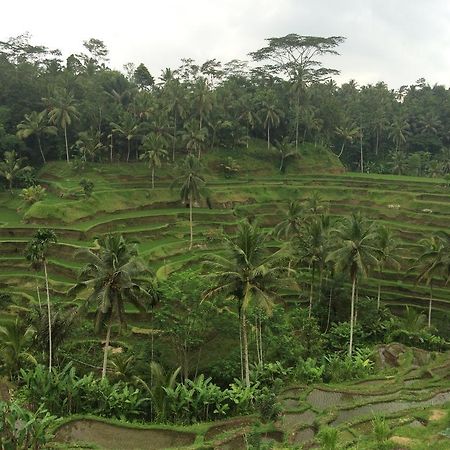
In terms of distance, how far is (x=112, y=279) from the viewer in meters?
23.8

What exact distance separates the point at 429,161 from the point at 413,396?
221ft

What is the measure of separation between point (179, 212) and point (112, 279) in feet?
93.4

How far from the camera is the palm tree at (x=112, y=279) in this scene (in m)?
23.5

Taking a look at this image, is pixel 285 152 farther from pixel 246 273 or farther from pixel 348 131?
pixel 246 273

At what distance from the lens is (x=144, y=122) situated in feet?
193

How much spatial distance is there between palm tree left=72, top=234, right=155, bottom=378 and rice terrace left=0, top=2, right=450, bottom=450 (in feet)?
0.35

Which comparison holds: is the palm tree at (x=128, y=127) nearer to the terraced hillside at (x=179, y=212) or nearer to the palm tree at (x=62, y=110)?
the terraced hillside at (x=179, y=212)

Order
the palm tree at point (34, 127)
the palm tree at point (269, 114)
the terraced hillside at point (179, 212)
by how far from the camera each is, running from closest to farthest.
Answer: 1. the terraced hillside at point (179, 212)
2. the palm tree at point (34, 127)
3. the palm tree at point (269, 114)

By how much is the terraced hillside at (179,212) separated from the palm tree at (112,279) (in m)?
10.6

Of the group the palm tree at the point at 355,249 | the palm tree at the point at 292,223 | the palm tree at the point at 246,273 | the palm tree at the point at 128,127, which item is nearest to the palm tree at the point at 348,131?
the palm tree at the point at 128,127

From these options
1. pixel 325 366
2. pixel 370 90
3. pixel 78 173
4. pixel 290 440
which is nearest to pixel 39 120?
pixel 78 173

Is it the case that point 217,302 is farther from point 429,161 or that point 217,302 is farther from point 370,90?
point 370,90

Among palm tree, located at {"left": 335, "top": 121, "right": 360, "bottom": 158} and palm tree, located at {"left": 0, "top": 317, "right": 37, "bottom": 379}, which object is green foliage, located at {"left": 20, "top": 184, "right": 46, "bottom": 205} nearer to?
palm tree, located at {"left": 0, "top": 317, "right": 37, "bottom": 379}

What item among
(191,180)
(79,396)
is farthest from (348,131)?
(79,396)
